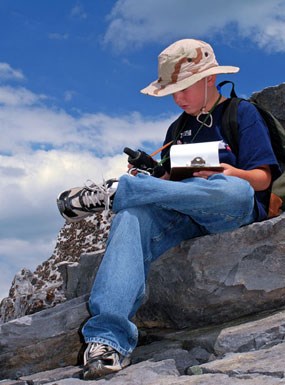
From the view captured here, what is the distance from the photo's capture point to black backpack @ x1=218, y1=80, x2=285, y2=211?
479 centimetres

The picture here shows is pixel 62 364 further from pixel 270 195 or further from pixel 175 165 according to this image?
pixel 270 195

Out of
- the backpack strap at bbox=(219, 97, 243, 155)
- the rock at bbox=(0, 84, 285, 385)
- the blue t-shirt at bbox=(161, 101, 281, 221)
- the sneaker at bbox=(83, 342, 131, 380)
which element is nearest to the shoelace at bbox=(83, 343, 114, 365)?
the sneaker at bbox=(83, 342, 131, 380)

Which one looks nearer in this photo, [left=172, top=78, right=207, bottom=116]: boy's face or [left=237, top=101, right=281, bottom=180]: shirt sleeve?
[left=237, top=101, right=281, bottom=180]: shirt sleeve

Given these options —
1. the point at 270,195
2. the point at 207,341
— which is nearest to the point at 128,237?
the point at 207,341

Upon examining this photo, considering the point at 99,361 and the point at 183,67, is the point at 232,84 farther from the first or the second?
the point at 99,361

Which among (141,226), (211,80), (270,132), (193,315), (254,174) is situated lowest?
(193,315)

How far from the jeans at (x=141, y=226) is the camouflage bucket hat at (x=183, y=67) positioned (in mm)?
886

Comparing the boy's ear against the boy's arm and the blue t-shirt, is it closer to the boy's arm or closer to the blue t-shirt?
the blue t-shirt

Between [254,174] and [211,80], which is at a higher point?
[211,80]

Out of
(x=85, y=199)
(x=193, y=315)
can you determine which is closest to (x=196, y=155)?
(x=85, y=199)

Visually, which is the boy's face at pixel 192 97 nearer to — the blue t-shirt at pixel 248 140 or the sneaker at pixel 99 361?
the blue t-shirt at pixel 248 140

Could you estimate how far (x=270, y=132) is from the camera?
16.1 ft

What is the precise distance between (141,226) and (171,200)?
0.95 ft

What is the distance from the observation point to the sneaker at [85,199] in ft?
15.0
